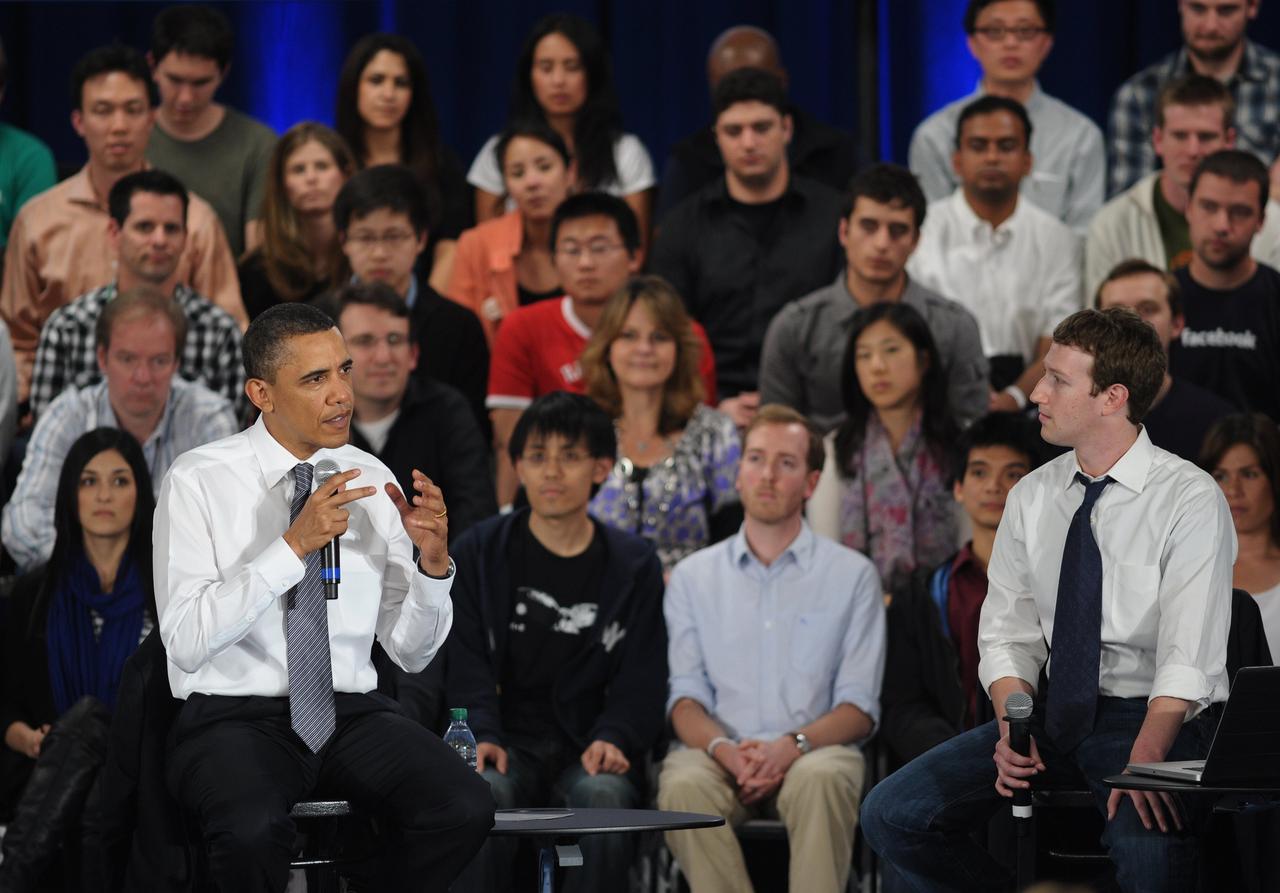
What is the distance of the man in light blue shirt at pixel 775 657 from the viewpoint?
175 inches

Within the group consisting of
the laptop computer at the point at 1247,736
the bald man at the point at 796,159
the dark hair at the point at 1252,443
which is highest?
the bald man at the point at 796,159

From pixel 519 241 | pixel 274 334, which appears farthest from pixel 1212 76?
pixel 274 334

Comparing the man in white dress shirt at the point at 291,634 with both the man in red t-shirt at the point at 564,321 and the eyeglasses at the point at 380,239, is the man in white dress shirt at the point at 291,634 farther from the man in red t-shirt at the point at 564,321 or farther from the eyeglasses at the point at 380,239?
the eyeglasses at the point at 380,239

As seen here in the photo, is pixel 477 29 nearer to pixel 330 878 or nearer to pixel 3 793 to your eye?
pixel 3 793

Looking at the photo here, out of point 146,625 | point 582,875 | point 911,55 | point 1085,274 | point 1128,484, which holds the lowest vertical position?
point 582,875

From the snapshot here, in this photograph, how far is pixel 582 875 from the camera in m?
4.25

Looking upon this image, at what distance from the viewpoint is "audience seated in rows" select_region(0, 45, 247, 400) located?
5.95m

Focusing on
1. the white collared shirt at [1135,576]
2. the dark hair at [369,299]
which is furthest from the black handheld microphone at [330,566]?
the dark hair at [369,299]

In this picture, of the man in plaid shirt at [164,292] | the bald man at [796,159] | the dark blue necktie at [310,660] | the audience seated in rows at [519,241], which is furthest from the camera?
the bald man at [796,159]

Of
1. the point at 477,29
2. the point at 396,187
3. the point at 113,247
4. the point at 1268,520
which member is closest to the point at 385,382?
the point at 396,187

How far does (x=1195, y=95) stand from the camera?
6.11m

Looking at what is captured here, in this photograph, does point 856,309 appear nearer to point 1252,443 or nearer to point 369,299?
point 1252,443

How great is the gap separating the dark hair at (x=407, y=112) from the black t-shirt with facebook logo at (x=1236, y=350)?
2.60m

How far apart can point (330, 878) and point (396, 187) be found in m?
Result: 2.87
